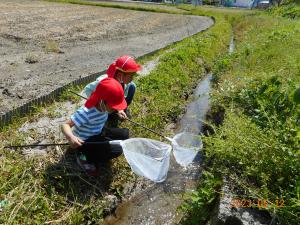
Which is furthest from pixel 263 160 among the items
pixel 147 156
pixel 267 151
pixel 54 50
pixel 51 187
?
pixel 54 50

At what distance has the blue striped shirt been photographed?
3.84 meters

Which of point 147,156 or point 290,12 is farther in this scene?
point 290,12

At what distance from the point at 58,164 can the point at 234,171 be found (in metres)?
1.89

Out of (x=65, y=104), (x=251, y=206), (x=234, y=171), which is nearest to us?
(x=251, y=206)

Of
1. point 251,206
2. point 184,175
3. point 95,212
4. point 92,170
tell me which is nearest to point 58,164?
point 92,170

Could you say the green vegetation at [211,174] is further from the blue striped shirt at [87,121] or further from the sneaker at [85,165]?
the blue striped shirt at [87,121]

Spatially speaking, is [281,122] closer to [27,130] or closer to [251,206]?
[251,206]

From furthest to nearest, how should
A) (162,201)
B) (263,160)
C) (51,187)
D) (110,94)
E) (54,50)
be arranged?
(54,50), (162,201), (51,187), (110,94), (263,160)

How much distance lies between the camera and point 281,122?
396 centimetres

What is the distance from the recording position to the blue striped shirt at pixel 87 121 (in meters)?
3.84

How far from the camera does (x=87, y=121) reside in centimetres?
388

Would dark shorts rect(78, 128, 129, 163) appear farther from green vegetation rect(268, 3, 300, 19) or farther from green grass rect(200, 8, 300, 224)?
green vegetation rect(268, 3, 300, 19)

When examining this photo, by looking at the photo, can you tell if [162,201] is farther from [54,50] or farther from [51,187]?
[54,50]

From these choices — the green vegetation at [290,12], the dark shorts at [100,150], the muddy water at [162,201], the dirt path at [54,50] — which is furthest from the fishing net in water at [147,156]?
the green vegetation at [290,12]
